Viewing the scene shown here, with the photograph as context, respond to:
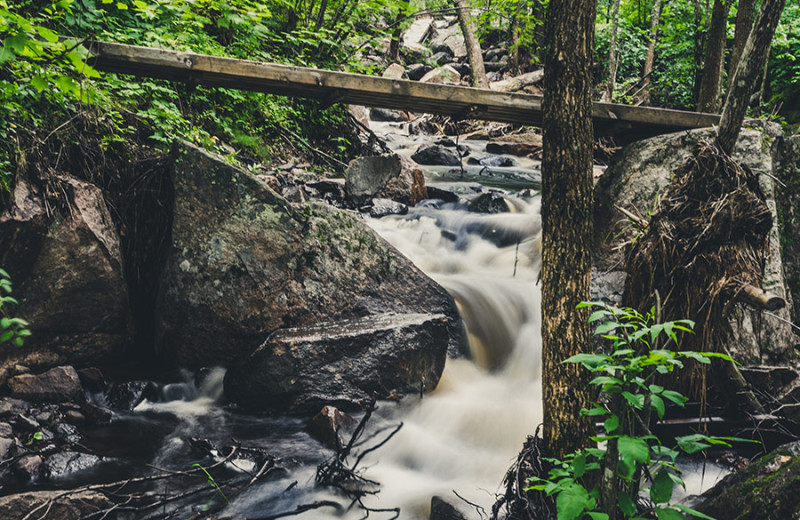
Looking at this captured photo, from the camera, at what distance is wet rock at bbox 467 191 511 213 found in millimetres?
9137

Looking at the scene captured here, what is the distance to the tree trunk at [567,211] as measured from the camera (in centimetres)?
269

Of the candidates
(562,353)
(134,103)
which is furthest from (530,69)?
(562,353)

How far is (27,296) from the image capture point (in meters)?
4.67

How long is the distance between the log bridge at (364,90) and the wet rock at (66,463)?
143 inches

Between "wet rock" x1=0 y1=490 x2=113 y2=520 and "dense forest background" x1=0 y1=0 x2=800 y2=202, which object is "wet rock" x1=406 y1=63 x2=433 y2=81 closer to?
"dense forest background" x1=0 y1=0 x2=800 y2=202

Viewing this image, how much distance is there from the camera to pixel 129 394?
4.89m

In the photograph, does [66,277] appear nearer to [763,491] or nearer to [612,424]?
[612,424]

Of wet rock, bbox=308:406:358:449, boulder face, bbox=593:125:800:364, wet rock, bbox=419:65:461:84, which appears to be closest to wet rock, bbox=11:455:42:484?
wet rock, bbox=308:406:358:449

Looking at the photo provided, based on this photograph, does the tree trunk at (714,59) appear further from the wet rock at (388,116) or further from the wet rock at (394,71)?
the wet rock at (394,71)

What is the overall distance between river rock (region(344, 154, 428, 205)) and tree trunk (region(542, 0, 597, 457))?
6.27 m

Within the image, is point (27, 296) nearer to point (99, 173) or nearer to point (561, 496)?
point (99, 173)

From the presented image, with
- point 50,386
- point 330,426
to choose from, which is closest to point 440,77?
point 330,426

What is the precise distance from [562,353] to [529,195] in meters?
7.65

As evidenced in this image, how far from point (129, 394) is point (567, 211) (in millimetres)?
4232
